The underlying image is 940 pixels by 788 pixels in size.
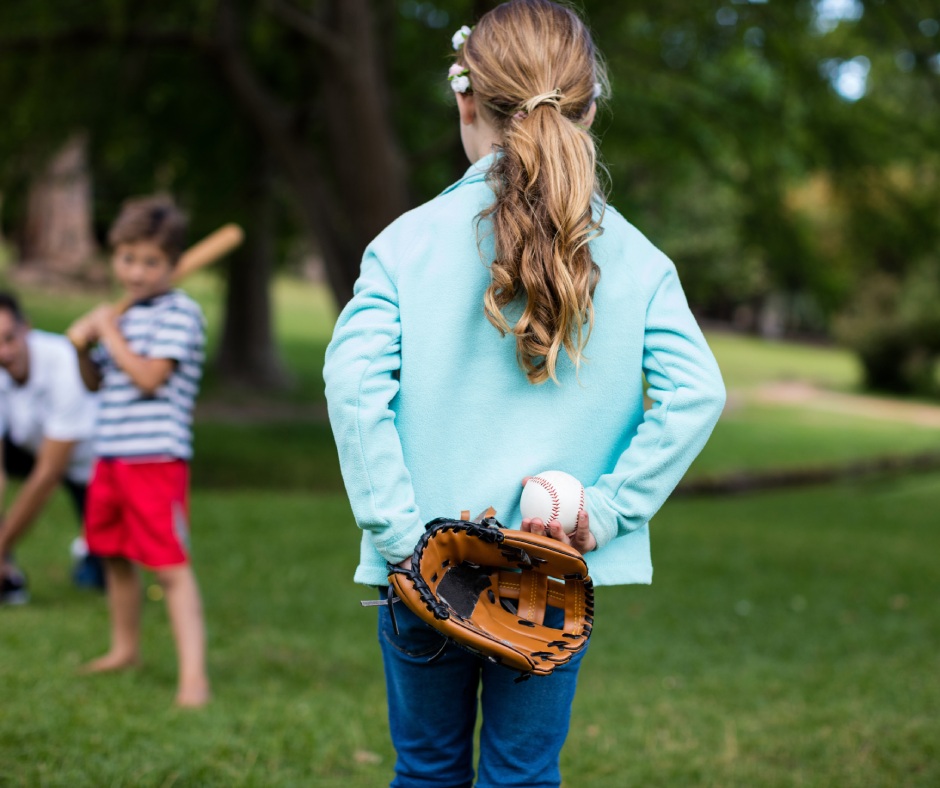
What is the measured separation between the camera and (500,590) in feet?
6.94

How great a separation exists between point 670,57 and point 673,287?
9.30m

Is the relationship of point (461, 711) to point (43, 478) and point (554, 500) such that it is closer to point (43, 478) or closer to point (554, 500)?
point (554, 500)

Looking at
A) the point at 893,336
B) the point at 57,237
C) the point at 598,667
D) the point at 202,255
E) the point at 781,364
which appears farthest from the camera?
the point at 781,364

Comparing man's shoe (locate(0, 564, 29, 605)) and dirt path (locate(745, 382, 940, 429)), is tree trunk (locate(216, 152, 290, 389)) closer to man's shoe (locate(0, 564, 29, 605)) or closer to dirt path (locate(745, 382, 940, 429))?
man's shoe (locate(0, 564, 29, 605))

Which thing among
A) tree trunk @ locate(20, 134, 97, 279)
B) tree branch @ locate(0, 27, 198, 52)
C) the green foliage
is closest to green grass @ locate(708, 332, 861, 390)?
the green foliage

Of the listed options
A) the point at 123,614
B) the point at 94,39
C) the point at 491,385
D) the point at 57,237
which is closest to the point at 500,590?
the point at 491,385

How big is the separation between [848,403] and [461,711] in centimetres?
2425

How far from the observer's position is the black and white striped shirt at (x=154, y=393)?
385 cm

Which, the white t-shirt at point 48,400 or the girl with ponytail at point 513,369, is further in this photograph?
the white t-shirt at point 48,400

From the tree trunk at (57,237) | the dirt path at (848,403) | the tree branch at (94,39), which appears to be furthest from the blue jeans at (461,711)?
the tree trunk at (57,237)

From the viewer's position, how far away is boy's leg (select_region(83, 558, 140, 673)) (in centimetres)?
419

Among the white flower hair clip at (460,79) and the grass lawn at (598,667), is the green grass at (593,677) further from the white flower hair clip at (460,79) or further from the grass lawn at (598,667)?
the white flower hair clip at (460,79)

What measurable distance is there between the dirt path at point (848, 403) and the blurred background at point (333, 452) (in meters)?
4.12

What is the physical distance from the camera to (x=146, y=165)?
12.0 m
